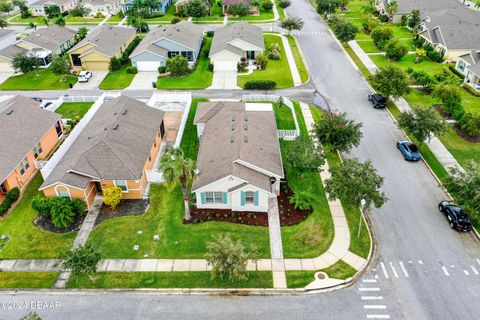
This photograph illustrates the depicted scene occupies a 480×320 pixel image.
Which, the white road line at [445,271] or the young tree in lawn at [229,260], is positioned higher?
the young tree in lawn at [229,260]

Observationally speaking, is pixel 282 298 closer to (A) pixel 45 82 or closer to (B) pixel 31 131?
(B) pixel 31 131

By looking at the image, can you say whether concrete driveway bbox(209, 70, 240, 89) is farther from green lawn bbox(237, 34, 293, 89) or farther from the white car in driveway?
the white car in driveway

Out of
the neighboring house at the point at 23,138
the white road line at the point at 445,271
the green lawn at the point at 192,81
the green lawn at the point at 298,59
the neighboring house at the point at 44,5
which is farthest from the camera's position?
the neighboring house at the point at 44,5

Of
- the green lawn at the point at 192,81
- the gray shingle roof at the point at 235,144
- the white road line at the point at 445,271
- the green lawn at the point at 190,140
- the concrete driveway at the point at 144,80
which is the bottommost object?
the concrete driveway at the point at 144,80

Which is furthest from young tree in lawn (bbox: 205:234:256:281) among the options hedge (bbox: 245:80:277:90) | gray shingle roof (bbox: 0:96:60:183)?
hedge (bbox: 245:80:277:90)

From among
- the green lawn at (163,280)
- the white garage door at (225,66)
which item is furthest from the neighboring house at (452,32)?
the green lawn at (163,280)

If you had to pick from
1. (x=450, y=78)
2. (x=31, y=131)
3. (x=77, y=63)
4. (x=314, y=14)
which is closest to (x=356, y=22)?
(x=314, y=14)

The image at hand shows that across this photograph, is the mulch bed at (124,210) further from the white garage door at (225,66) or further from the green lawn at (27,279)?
the white garage door at (225,66)
